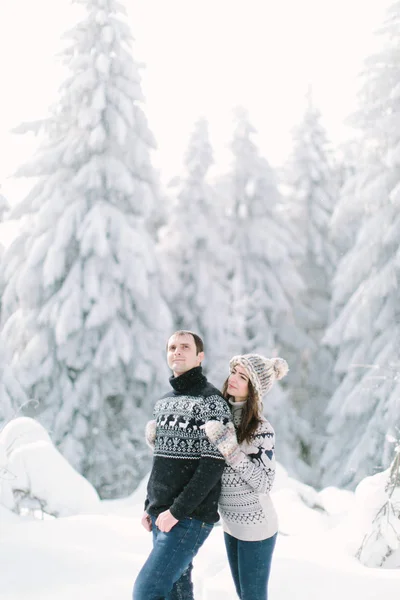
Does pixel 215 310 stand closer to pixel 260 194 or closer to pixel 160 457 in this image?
pixel 260 194

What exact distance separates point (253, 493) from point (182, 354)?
92 cm

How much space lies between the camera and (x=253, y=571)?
3.55 metres

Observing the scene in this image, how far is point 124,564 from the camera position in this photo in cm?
496

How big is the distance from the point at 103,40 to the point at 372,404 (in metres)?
11.2

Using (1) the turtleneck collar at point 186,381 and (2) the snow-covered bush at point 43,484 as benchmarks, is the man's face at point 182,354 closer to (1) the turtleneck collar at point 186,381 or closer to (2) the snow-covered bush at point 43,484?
(1) the turtleneck collar at point 186,381

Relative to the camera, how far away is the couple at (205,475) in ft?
10.7

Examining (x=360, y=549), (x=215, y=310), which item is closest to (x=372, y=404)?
(x=215, y=310)

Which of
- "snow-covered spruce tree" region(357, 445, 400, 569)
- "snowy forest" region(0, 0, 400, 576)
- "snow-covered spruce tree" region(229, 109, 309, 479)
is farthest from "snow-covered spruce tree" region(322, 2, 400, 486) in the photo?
"snow-covered spruce tree" region(357, 445, 400, 569)

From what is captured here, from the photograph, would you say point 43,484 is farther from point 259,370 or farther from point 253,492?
point 259,370

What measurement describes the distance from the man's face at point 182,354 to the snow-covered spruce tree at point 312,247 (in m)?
17.1

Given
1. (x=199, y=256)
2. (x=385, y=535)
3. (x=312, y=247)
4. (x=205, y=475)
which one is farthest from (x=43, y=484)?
(x=312, y=247)

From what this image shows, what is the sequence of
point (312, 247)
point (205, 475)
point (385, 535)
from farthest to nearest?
point (312, 247)
point (385, 535)
point (205, 475)

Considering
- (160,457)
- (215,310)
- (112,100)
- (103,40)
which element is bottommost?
(215,310)

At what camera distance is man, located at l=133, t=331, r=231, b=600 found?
3240 mm
